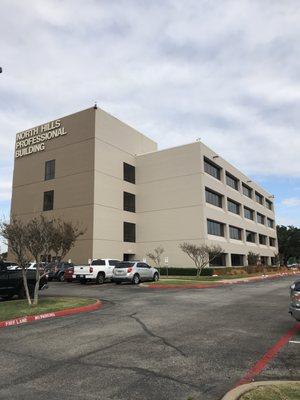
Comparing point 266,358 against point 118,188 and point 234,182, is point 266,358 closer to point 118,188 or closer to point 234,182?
point 118,188

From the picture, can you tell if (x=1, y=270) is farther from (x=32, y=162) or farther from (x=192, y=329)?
(x=32, y=162)

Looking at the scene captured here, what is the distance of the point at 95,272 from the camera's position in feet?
98.8

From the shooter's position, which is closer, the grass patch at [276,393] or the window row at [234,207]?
the grass patch at [276,393]

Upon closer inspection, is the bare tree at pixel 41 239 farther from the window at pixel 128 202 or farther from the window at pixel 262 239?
the window at pixel 262 239

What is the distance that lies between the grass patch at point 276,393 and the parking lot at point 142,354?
52 cm

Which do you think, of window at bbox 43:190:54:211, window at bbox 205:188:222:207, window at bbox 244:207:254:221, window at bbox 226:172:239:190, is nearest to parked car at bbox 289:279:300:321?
window at bbox 205:188:222:207

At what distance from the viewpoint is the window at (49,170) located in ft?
157

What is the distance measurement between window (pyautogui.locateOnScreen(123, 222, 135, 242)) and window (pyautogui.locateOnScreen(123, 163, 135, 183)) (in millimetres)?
5265

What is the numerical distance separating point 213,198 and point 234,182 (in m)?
12.3

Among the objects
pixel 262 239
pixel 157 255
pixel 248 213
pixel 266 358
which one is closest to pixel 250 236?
pixel 248 213

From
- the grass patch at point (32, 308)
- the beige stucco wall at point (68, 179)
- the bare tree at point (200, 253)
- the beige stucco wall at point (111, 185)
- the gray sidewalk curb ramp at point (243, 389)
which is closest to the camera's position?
the gray sidewalk curb ramp at point (243, 389)

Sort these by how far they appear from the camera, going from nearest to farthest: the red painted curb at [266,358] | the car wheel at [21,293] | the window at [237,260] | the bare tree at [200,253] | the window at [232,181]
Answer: the red painted curb at [266,358] → the car wheel at [21,293] → the bare tree at [200,253] → the window at [237,260] → the window at [232,181]

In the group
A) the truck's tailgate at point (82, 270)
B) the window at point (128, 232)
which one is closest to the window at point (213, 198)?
the window at point (128, 232)

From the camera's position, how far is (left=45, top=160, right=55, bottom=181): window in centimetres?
4781
